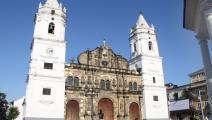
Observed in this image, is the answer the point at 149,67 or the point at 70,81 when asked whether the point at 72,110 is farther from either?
the point at 149,67

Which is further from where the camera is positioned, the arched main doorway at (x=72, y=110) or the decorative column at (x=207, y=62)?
the arched main doorway at (x=72, y=110)

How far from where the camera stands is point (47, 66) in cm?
→ 2936

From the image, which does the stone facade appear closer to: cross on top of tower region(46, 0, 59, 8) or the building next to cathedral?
the building next to cathedral

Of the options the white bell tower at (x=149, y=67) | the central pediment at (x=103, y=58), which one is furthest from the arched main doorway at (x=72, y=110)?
the white bell tower at (x=149, y=67)

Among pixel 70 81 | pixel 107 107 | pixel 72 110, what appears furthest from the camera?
pixel 107 107

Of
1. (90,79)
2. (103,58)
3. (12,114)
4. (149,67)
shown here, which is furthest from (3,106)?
(149,67)

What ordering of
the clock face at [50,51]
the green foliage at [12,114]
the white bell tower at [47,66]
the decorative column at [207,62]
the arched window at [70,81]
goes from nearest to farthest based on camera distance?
the decorative column at [207,62], the white bell tower at [47,66], the clock face at [50,51], the arched window at [70,81], the green foliage at [12,114]

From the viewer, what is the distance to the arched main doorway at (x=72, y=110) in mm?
30062

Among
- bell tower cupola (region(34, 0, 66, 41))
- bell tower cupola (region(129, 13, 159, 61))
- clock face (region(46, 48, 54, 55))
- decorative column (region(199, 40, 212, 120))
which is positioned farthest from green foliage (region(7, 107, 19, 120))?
decorative column (region(199, 40, 212, 120))

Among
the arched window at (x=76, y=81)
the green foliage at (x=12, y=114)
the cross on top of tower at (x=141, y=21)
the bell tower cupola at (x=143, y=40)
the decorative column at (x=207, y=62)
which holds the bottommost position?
the green foliage at (x=12, y=114)

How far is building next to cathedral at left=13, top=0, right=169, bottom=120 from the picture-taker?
2794 centimetres

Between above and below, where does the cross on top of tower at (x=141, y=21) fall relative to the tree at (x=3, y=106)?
above

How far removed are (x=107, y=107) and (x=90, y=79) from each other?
4870 mm

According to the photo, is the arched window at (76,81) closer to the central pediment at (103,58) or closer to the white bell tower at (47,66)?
the white bell tower at (47,66)
